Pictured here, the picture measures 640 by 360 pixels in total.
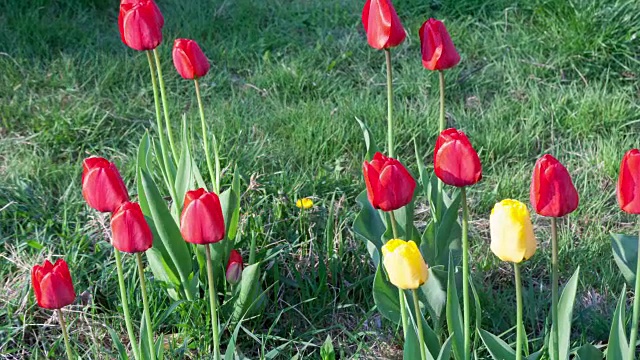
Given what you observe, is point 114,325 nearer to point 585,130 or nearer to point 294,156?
point 294,156

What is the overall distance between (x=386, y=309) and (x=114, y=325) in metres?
0.68

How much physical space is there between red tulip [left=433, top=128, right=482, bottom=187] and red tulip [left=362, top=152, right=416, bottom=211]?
7 cm

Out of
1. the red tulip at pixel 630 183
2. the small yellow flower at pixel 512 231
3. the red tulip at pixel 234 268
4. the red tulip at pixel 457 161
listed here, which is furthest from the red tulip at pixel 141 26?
the red tulip at pixel 630 183

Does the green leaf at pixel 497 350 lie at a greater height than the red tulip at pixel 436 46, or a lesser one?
lesser

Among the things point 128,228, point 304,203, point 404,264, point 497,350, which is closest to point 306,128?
point 304,203

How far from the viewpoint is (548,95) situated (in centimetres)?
322

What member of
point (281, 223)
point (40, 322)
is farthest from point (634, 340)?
point (40, 322)

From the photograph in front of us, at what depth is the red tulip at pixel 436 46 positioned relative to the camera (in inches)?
75.7

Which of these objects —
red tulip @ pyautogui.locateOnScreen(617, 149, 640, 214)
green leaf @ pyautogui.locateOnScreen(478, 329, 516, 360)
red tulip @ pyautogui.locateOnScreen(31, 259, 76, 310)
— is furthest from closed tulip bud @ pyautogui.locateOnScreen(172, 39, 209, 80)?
red tulip @ pyautogui.locateOnScreen(617, 149, 640, 214)

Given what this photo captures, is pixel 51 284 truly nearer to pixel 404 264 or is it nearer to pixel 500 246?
pixel 404 264

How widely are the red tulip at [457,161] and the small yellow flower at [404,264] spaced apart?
0.54 feet

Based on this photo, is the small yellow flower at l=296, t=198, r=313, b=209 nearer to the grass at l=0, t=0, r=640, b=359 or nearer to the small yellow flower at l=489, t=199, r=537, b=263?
the grass at l=0, t=0, r=640, b=359

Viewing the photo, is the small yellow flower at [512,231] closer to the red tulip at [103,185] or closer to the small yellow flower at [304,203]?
the red tulip at [103,185]

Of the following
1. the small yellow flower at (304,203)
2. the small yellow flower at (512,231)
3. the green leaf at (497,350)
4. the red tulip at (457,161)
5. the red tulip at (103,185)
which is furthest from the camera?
the small yellow flower at (304,203)
